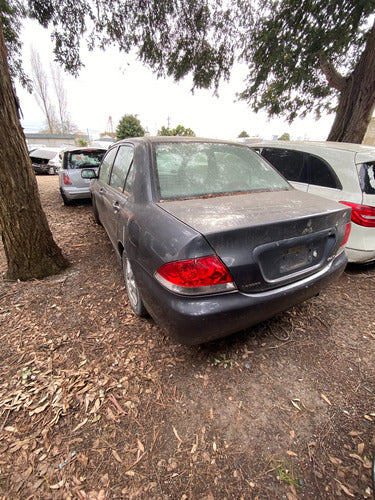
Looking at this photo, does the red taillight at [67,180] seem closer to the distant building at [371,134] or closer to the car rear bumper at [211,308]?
the car rear bumper at [211,308]

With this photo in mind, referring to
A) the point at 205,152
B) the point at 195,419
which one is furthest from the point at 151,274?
the point at 205,152

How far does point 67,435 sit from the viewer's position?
1443 mm

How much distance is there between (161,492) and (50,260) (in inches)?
108

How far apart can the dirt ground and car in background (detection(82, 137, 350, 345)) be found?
0.48m

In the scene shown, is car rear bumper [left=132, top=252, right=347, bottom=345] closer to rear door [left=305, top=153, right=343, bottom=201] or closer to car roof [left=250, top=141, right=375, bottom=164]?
rear door [left=305, top=153, right=343, bottom=201]

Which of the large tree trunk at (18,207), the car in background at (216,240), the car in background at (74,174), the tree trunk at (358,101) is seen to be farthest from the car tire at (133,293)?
the tree trunk at (358,101)

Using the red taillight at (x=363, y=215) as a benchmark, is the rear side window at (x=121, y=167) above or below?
above

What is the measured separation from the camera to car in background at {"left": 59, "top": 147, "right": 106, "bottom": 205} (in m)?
6.27

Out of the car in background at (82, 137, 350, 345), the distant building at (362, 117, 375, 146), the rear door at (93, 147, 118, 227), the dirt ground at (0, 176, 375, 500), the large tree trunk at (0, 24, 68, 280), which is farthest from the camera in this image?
the distant building at (362, 117, 375, 146)

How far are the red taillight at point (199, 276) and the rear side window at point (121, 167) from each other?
1.57 meters

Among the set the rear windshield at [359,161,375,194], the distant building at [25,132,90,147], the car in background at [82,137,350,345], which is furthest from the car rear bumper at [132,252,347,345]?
the distant building at [25,132,90,147]

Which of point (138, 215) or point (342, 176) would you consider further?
point (342, 176)

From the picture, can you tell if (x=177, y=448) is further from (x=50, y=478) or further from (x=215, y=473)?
(x=50, y=478)

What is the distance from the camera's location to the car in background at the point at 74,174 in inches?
247
